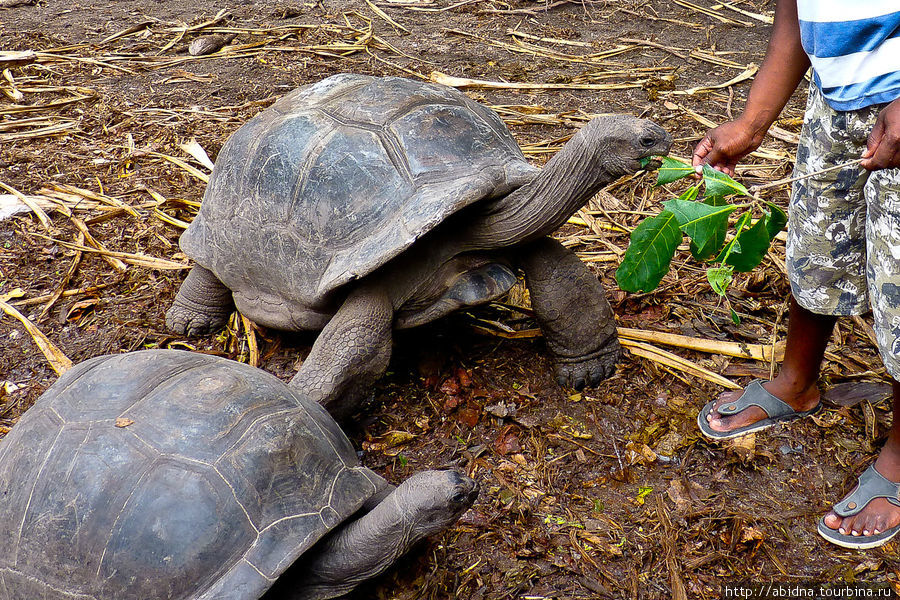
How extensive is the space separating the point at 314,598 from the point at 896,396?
1920mm

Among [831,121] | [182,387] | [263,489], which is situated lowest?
[263,489]

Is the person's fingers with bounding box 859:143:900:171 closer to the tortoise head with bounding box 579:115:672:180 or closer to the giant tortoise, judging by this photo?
the tortoise head with bounding box 579:115:672:180

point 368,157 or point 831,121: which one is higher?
point 831,121

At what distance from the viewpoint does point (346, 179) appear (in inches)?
118

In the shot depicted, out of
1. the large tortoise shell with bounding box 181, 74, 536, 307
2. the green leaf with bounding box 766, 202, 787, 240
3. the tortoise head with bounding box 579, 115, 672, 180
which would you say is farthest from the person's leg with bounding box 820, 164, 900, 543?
the large tortoise shell with bounding box 181, 74, 536, 307

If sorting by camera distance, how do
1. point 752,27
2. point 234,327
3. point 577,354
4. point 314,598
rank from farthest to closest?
1. point 752,27
2. point 234,327
3. point 577,354
4. point 314,598

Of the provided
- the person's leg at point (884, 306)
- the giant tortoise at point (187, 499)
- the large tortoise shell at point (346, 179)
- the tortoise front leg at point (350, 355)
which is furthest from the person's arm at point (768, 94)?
the giant tortoise at point (187, 499)

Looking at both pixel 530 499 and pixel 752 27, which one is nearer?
pixel 530 499

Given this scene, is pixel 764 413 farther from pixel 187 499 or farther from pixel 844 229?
pixel 187 499

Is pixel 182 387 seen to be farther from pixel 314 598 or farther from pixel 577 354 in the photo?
pixel 577 354

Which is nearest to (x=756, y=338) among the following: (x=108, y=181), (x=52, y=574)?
(x=52, y=574)

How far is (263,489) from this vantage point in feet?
7.13

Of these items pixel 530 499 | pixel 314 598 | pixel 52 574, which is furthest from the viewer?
pixel 530 499

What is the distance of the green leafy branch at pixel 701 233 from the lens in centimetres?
244
